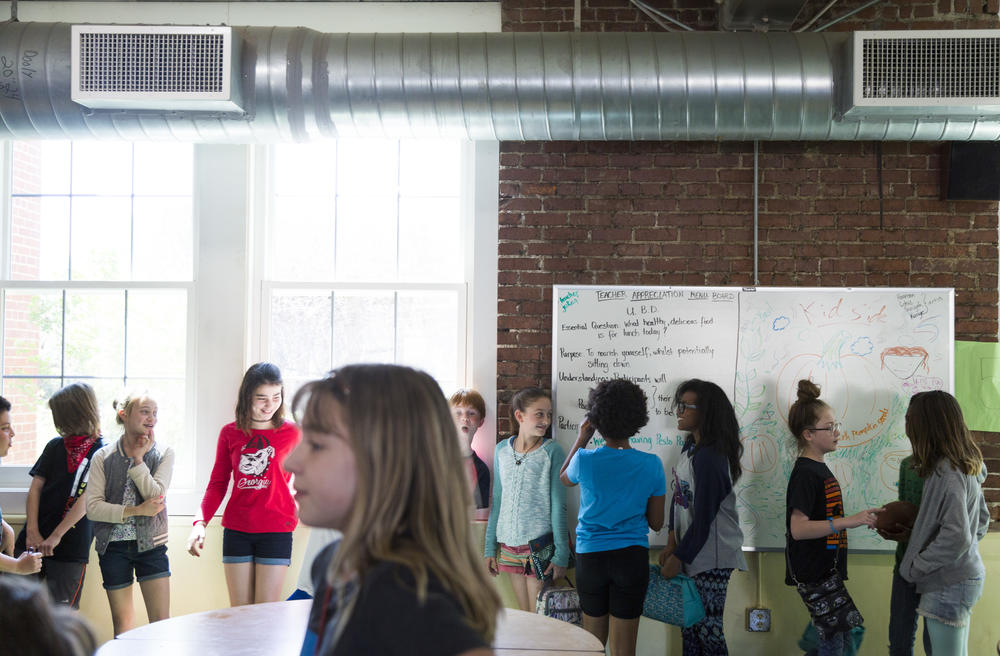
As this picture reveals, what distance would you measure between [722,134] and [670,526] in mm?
1892

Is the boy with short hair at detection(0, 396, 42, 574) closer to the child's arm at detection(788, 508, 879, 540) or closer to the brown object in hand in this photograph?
the child's arm at detection(788, 508, 879, 540)

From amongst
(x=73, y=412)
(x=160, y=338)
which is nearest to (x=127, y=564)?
(x=73, y=412)

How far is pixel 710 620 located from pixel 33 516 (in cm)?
321

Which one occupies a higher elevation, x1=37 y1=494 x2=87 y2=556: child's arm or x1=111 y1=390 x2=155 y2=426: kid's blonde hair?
x1=111 y1=390 x2=155 y2=426: kid's blonde hair

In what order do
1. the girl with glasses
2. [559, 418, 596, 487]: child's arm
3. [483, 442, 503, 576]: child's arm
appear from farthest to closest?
[483, 442, 503, 576]: child's arm
[559, 418, 596, 487]: child's arm
the girl with glasses

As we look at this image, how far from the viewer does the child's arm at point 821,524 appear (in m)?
3.53

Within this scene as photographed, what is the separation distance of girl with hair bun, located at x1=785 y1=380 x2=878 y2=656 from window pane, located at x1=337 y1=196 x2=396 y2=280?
2360mm

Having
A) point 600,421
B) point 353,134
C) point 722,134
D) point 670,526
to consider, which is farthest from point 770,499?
point 353,134

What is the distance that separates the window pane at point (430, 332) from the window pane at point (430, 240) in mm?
128

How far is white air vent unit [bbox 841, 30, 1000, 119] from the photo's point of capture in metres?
3.37

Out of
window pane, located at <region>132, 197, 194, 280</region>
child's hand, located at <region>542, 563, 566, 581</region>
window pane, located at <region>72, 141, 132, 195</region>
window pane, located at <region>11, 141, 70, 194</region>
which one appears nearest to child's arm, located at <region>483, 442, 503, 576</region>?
child's hand, located at <region>542, 563, 566, 581</region>

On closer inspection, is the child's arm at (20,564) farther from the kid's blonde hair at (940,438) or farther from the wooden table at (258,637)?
the kid's blonde hair at (940,438)

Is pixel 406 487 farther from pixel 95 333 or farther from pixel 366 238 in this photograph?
pixel 95 333

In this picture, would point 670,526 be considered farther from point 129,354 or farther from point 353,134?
point 129,354
